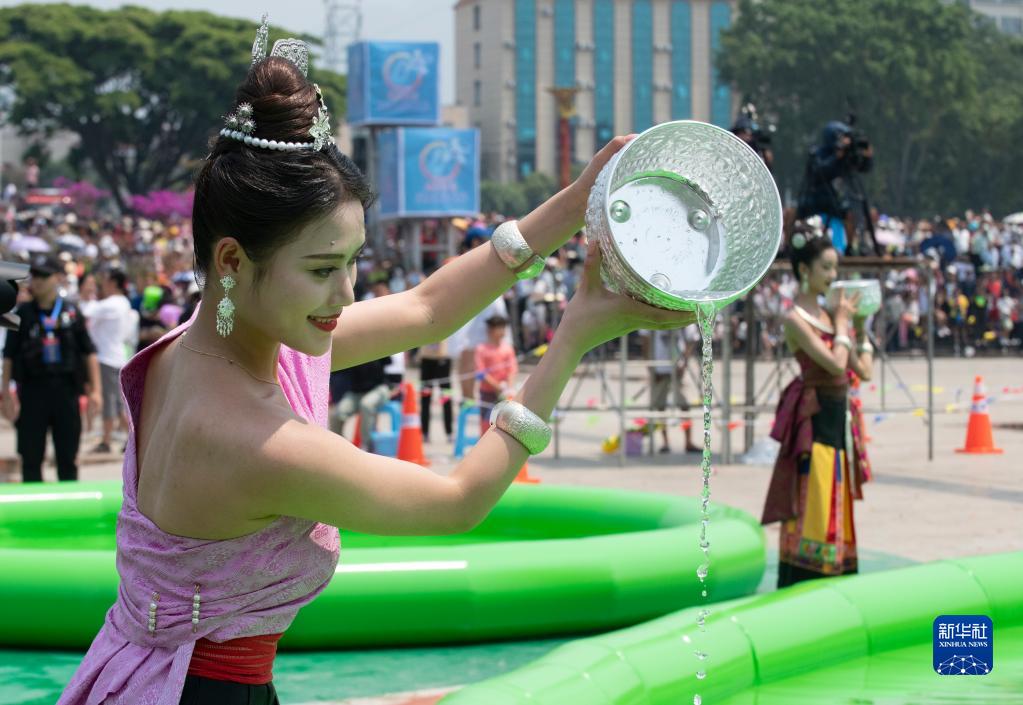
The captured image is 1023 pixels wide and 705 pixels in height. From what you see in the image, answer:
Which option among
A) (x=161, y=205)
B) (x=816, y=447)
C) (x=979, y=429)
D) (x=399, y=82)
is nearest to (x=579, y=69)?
(x=161, y=205)

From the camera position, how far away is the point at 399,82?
28.3 m

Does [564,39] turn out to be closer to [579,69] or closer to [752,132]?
[579,69]

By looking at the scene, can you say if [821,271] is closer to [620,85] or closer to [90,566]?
[90,566]

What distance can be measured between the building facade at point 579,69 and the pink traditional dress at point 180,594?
90.9 meters

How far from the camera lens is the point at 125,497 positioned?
215 centimetres

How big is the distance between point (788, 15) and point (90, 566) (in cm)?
4931

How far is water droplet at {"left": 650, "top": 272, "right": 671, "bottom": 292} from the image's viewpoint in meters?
2.14

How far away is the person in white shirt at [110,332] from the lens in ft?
37.8

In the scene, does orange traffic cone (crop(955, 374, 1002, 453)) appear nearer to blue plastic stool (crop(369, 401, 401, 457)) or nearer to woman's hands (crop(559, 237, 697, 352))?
blue plastic stool (crop(369, 401, 401, 457))

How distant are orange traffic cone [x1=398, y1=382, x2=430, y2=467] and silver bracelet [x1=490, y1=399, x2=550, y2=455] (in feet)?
25.9

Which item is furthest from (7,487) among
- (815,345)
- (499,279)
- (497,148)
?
(497,148)

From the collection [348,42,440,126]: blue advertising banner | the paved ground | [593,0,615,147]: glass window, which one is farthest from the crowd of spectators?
[593,0,615,147]: glass window

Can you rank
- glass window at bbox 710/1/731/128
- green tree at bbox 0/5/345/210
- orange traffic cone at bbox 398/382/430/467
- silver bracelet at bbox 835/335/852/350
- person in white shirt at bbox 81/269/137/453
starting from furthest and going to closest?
glass window at bbox 710/1/731/128 → green tree at bbox 0/5/345/210 → person in white shirt at bbox 81/269/137/453 → orange traffic cone at bbox 398/382/430/467 → silver bracelet at bbox 835/335/852/350

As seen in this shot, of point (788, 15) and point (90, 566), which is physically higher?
point (788, 15)
